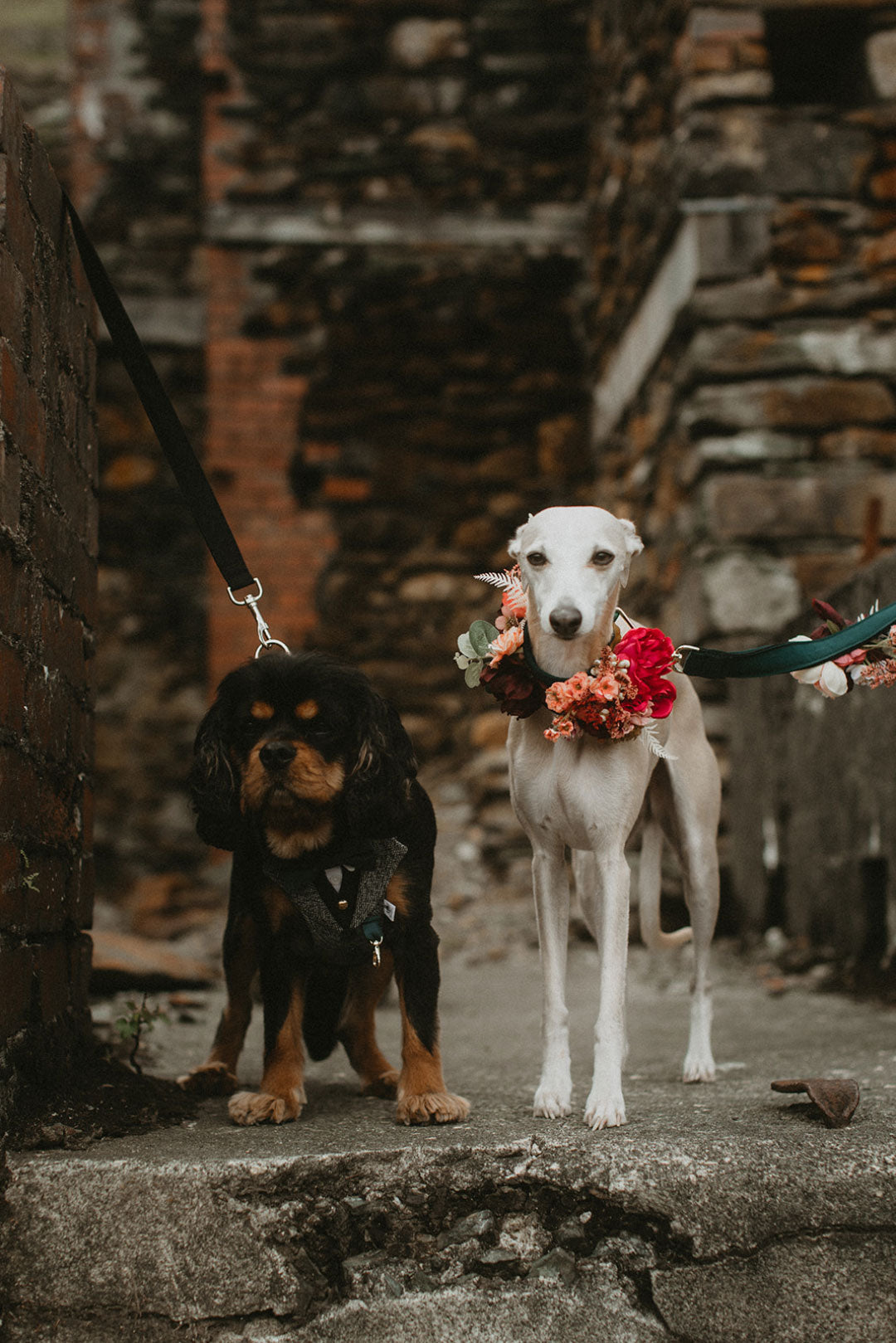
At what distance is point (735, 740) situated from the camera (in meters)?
5.86

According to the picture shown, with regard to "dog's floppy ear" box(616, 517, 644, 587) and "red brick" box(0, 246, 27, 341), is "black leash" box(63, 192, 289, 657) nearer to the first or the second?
"red brick" box(0, 246, 27, 341)

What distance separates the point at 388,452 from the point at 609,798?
217 inches

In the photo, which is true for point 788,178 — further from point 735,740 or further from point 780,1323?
point 780,1323

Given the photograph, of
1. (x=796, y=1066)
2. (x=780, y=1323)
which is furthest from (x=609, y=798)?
(x=796, y=1066)

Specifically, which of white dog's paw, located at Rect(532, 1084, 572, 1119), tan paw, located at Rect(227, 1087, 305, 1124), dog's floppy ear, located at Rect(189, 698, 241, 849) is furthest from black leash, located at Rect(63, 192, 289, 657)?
white dog's paw, located at Rect(532, 1084, 572, 1119)

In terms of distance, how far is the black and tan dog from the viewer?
246 cm

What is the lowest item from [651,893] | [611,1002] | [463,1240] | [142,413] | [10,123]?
[463,1240]

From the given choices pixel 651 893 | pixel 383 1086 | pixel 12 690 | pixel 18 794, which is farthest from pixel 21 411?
pixel 651 893

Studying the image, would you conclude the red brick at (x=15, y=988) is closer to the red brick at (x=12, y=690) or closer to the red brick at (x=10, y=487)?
the red brick at (x=12, y=690)

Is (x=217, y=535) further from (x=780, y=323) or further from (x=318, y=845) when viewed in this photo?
(x=780, y=323)

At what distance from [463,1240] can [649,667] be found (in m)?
1.10

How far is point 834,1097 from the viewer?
235 centimetres

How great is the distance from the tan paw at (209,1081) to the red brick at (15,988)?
0.56 metres

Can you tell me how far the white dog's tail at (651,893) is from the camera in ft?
9.89
